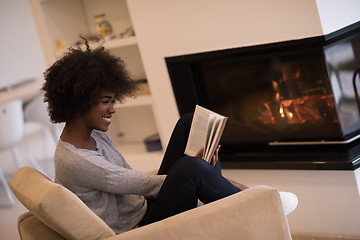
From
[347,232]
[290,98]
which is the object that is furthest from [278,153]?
[347,232]

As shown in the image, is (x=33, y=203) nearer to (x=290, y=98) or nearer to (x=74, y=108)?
(x=74, y=108)

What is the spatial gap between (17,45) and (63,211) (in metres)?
5.53

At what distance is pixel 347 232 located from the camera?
2.50 meters

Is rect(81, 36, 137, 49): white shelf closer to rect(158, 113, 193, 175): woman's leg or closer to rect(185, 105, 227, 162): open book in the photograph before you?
rect(158, 113, 193, 175): woman's leg

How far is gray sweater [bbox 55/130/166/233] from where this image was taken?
1872 millimetres

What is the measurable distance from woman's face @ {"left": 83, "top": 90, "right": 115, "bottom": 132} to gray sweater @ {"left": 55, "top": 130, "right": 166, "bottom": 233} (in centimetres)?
11

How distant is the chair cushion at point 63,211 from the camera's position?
5.32ft

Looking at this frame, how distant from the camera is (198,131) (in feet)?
6.86

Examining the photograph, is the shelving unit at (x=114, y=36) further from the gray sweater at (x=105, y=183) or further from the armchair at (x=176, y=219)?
the armchair at (x=176, y=219)

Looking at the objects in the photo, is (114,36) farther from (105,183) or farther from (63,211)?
(63,211)

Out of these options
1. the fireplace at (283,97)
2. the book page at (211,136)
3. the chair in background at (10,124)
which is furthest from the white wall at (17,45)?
the book page at (211,136)

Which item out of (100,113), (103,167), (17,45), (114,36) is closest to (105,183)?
(103,167)

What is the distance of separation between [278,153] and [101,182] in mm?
1136

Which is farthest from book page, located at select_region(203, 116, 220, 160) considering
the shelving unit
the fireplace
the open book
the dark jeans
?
the shelving unit
